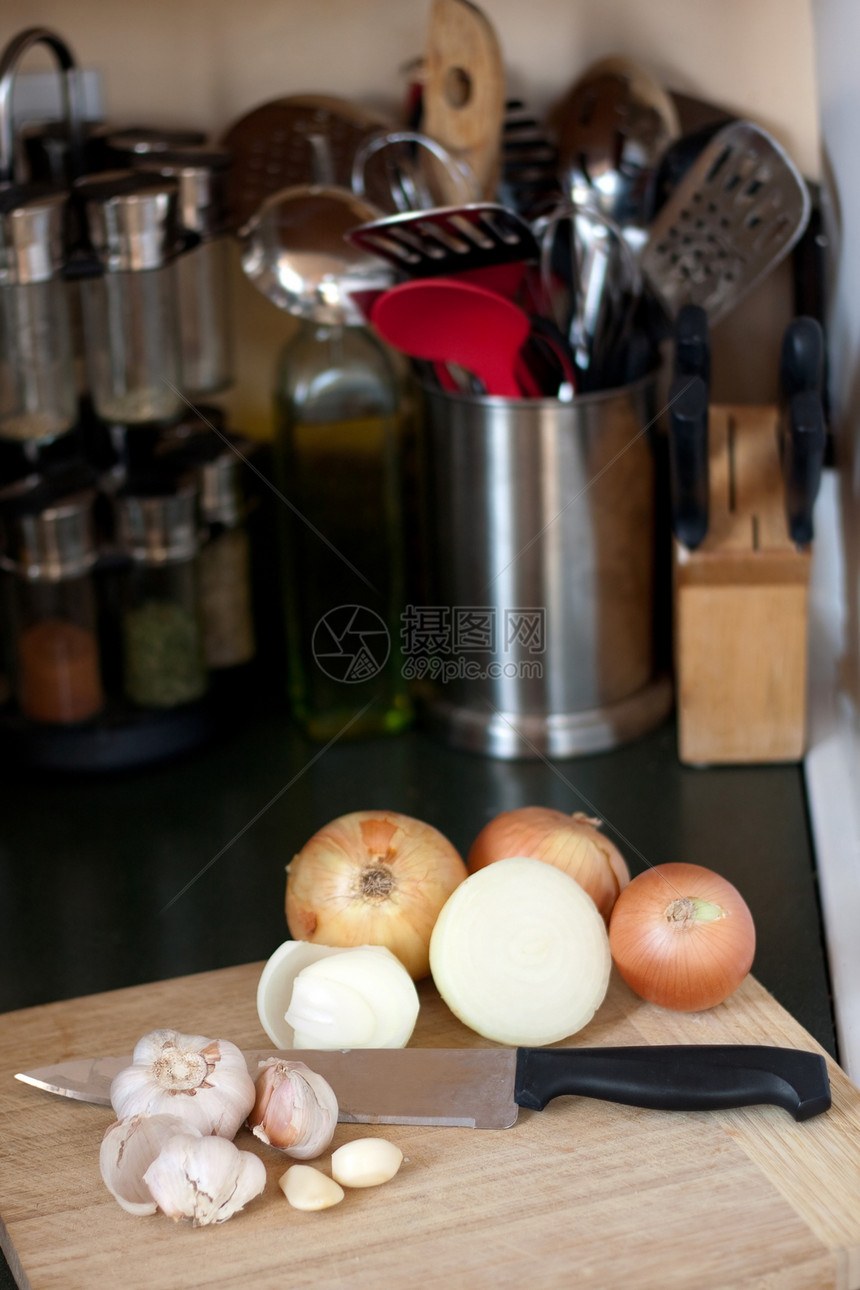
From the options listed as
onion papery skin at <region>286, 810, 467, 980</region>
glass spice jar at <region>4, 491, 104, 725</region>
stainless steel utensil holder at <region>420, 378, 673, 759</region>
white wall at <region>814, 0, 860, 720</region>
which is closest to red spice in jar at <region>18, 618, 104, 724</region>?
glass spice jar at <region>4, 491, 104, 725</region>

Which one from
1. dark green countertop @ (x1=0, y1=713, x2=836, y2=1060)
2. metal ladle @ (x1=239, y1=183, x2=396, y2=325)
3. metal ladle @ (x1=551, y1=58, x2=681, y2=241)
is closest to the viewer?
dark green countertop @ (x1=0, y1=713, x2=836, y2=1060)

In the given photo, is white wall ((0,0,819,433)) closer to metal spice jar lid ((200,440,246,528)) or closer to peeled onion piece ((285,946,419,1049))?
metal spice jar lid ((200,440,246,528))

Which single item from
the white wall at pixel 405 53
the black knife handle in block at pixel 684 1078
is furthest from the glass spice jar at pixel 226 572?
the black knife handle in block at pixel 684 1078

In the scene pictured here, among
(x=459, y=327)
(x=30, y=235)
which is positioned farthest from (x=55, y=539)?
→ (x=459, y=327)

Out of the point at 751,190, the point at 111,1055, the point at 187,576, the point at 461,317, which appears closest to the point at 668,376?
the point at 751,190

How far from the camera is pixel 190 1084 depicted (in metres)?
0.61

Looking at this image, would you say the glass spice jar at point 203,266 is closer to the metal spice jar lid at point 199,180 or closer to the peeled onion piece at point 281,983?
the metal spice jar lid at point 199,180

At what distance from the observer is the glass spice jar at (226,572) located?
1056mm

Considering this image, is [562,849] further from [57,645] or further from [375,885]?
[57,645]

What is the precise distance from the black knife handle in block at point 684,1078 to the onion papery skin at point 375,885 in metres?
0.10

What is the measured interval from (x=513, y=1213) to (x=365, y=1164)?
66 millimetres

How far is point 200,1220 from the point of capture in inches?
22.4

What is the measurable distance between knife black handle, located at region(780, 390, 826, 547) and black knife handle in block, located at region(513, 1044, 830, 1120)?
428 mm

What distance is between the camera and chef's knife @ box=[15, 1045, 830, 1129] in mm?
624
